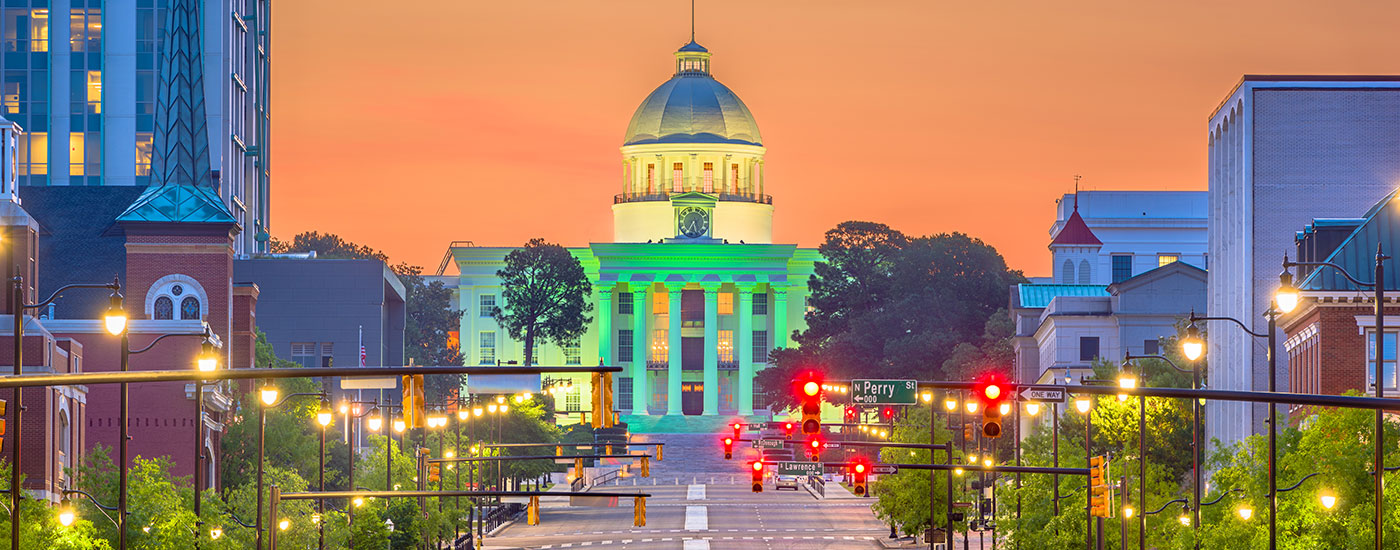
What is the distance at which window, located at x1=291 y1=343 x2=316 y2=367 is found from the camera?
158m

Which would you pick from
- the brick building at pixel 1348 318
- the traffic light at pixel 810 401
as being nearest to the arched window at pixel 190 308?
the brick building at pixel 1348 318

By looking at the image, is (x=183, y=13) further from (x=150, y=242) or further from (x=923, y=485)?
(x=923, y=485)

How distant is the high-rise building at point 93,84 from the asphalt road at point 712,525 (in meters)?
40.1

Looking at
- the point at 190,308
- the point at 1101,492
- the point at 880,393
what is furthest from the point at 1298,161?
the point at 880,393

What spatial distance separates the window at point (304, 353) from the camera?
15850 centimetres

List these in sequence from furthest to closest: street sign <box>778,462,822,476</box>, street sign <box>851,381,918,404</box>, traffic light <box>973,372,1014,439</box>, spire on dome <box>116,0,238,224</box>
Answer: spire on dome <box>116,0,238,224</box>, street sign <box>778,462,822,476</box>, street sign <box>851,381,918,404</box>, traffic light <box>973,372,1014,439</box>

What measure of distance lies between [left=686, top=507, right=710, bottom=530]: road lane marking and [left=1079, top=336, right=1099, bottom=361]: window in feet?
92.9

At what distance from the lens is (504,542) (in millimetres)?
95000

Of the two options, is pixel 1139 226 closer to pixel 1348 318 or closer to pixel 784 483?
pixel 784 483

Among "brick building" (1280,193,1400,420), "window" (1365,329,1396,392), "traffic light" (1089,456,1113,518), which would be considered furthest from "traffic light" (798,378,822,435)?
"window" (1365,329,1396,392)

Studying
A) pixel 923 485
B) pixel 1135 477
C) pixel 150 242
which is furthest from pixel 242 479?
pixel 1135 477

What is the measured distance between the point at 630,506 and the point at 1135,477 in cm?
6268

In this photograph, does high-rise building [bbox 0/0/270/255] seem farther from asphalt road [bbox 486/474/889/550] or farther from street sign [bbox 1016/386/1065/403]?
street sign [bbox 1016/386/1065/403]

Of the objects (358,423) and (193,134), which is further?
(358,423)
